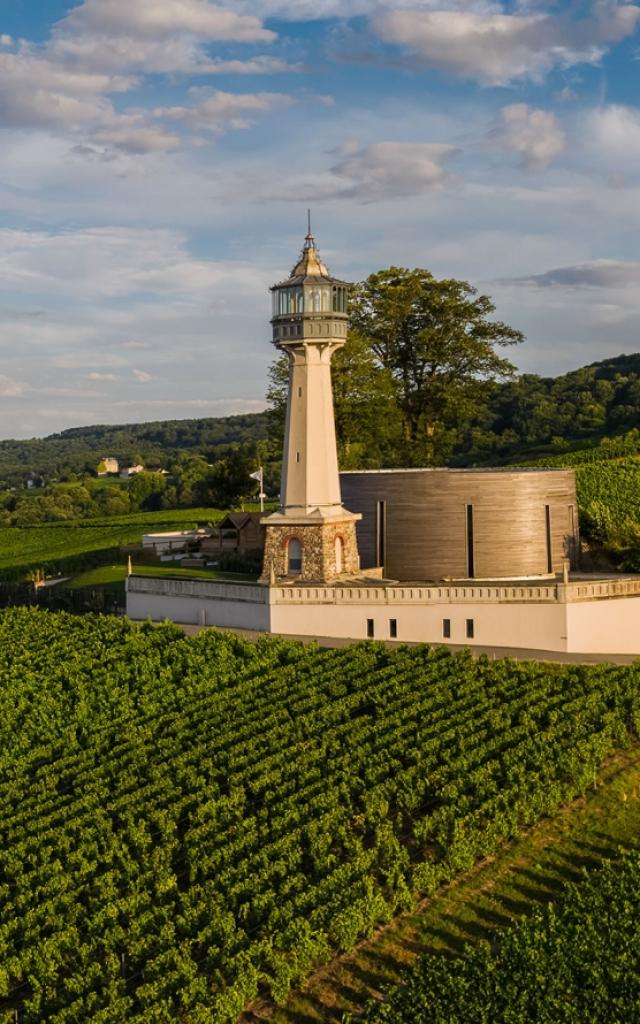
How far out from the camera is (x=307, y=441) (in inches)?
1693

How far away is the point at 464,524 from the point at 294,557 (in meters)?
6.67

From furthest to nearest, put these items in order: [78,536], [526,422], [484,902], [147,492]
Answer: [147,492]
[526,422]
[78,536]
[484,902]

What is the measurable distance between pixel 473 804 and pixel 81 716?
1384cm

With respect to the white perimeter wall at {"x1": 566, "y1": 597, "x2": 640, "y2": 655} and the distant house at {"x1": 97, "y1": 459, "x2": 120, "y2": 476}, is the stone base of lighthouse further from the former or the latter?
the distant house at {"x1": 97, "y1": 459, "x2": 120, "y2": 476}

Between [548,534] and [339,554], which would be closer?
[339,554]

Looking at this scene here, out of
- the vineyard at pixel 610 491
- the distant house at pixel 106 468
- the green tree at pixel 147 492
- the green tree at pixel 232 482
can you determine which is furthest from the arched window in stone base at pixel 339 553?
the distant house at pixel 106 468

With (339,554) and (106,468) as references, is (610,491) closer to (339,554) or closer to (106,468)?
(339,554)

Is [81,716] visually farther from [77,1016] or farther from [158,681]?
[77,1016]

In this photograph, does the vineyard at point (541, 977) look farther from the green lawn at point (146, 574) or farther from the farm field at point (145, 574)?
the farm field at point (145, 574)

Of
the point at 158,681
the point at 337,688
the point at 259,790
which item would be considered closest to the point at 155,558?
the point at 158,681

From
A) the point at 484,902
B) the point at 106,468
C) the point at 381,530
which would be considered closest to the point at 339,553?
the point at 381,530

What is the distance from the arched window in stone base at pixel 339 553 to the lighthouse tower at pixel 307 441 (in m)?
0.04

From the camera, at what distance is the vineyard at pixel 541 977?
18.5m

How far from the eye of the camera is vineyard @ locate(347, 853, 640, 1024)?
18.5 metres
